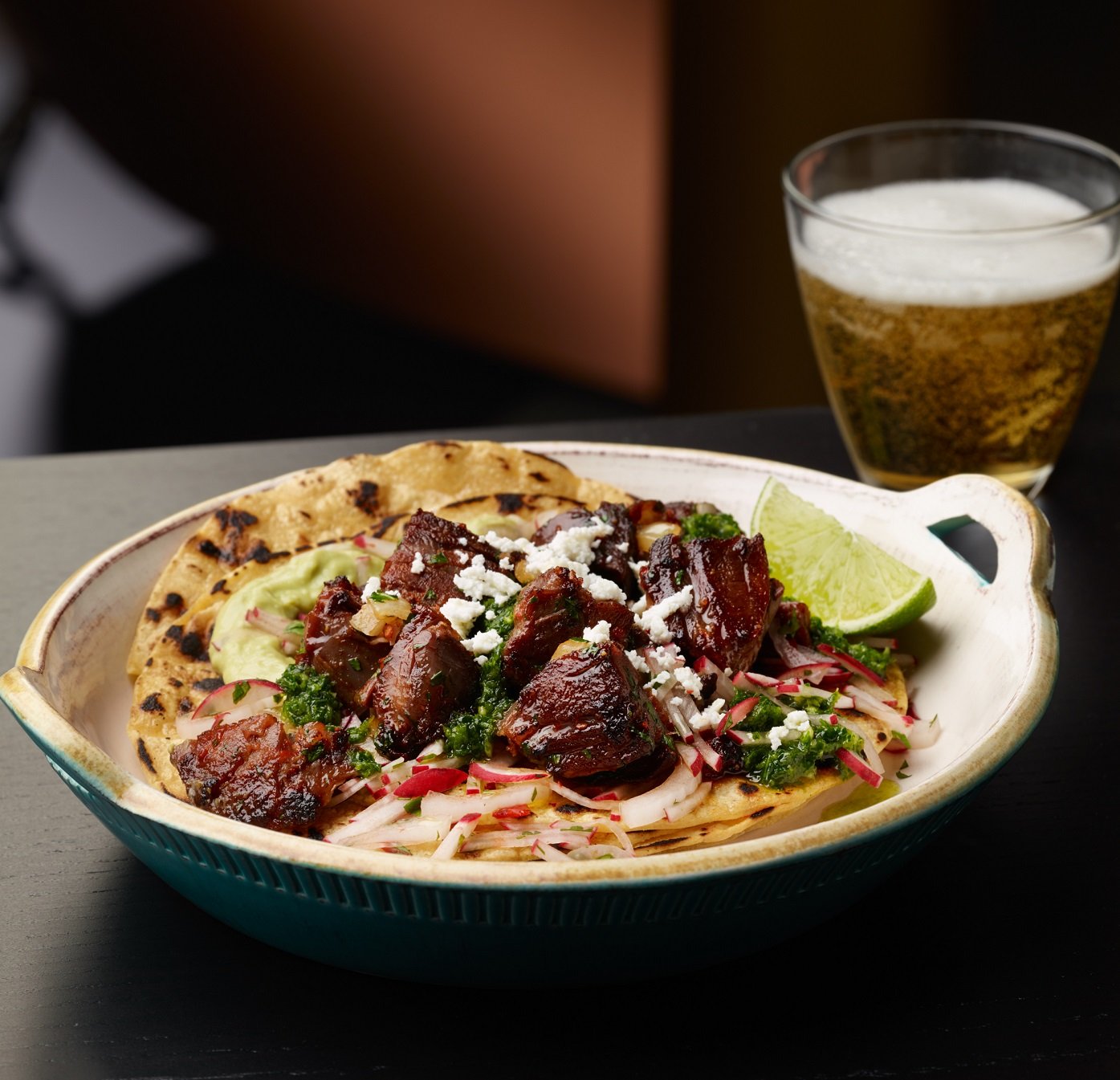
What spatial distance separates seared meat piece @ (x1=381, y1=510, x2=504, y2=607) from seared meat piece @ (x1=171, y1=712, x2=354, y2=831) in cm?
35

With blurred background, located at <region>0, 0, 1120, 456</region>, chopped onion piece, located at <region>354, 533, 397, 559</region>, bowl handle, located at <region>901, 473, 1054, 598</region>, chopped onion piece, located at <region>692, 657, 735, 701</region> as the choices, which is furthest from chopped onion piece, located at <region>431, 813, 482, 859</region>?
blurred background, located at <region>0, 0, 1120, 456</region>

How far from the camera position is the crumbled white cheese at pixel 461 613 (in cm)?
246

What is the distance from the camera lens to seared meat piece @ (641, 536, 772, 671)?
2.47 meters

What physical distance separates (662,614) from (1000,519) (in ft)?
2.25

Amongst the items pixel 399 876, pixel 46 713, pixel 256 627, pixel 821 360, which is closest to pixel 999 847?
pixel 399 876

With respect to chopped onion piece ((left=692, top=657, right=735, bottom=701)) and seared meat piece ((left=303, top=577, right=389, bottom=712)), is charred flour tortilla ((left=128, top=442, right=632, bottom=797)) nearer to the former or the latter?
seared meat piece ((left=303, top=577, right=389, bottom=712))

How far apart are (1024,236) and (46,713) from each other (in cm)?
255

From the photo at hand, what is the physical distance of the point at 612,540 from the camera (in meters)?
2.71

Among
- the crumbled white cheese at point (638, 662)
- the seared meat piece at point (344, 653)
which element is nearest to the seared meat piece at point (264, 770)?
the seared meat piece at point (344, 653)

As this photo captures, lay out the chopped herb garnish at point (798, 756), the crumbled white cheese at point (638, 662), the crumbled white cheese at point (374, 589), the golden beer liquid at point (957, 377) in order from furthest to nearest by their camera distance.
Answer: the golden beer liquid at point (957, 377) < the crumbled white cheese at point (374, 589) < the crumbled white cheese at point (638, 662) < the chopped herb garnish at point (798, 756)

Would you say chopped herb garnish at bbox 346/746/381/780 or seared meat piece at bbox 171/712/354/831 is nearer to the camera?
seared meat piece at bbox 171/712/354/831

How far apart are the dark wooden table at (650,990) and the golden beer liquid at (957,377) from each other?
49.6 inches

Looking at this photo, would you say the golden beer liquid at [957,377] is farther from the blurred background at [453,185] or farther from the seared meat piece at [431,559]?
the blurred background at [453,185]

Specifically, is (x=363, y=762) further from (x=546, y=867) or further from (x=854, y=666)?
(x=854, y=666)
